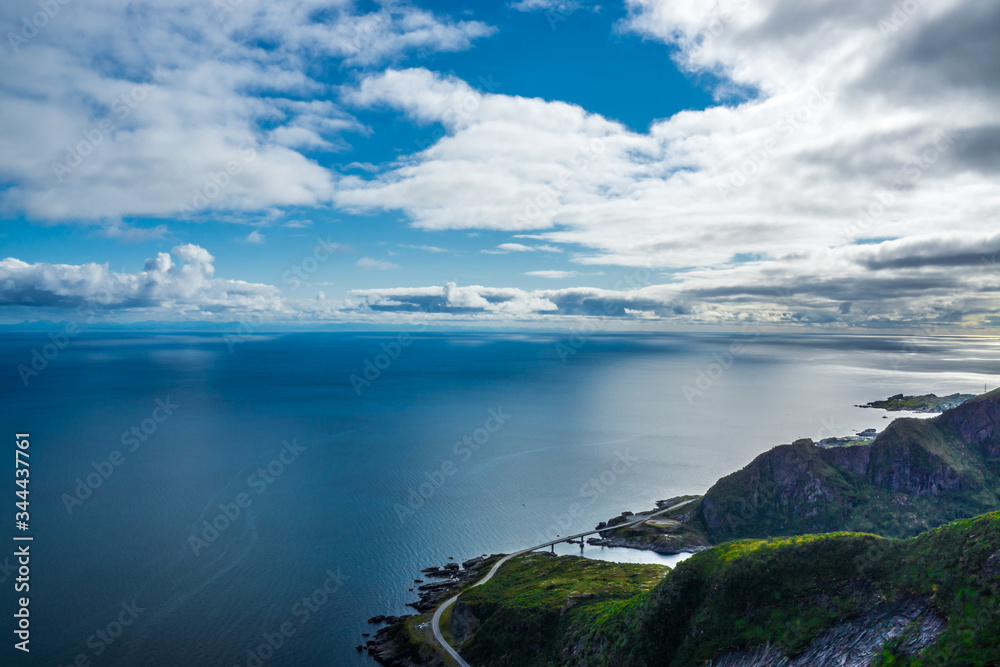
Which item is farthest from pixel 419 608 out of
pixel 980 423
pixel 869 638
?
pixel 980 423

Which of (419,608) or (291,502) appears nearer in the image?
(419,608)

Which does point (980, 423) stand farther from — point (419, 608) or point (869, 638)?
point (419, 608)

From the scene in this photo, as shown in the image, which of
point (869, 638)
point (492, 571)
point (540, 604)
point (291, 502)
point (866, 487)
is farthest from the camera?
point (291, 502)

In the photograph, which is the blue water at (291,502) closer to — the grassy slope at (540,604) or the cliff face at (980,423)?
the grassy slope at (540,604)

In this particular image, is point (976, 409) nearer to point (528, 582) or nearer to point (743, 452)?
point (743, 452)

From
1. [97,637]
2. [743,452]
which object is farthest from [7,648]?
[743,452]
